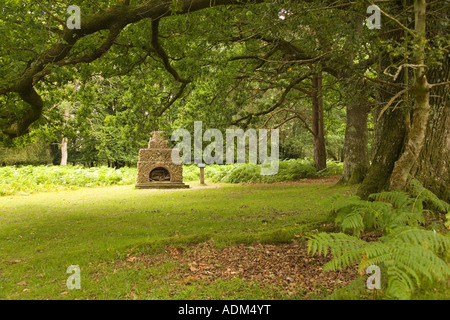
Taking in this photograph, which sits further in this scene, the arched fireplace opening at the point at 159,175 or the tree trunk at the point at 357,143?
the arched fireplace opening at the point at 159,175

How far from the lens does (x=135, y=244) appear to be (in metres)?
5.76

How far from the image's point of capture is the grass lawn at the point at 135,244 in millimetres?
4121

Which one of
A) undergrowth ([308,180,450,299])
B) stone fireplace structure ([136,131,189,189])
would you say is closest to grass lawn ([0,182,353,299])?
undergrowth ([308,180,450,299])

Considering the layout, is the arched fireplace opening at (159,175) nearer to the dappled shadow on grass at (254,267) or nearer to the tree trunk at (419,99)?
the dappled shadow on grass at (254,267)

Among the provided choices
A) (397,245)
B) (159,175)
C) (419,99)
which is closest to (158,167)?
(159,175)

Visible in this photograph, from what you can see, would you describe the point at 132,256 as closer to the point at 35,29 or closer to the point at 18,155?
the point at 35,29

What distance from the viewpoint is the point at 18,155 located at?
108ft

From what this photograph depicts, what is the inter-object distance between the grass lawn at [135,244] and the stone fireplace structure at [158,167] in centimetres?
1074

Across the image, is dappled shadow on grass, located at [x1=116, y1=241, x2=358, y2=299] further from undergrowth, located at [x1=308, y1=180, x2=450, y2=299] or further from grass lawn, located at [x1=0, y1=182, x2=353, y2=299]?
undergrowth, located at [x1=308, y1=180, x2=450, y2=299]

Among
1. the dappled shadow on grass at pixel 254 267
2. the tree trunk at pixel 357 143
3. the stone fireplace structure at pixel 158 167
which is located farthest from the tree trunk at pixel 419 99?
the stone fireplace structure at pixel 158 167

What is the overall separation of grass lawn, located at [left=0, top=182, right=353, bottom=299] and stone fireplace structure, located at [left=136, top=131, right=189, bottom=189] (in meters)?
10.7

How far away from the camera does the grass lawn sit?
412 cm

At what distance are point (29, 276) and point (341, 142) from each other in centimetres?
2868

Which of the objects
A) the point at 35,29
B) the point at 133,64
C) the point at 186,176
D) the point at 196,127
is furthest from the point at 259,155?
the point at 35,29
